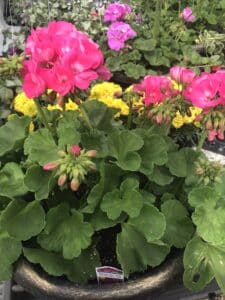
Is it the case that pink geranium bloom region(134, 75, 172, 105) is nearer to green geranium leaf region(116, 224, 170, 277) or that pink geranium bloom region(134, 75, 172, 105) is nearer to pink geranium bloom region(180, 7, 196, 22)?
green geranium leaf region(116, 224, 170, 277)

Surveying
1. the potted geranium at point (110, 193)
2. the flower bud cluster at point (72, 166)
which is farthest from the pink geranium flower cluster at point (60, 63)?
the flower bud cluster at point (72, 166)

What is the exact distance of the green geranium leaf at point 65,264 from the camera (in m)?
1.24

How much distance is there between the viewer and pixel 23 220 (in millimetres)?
1214

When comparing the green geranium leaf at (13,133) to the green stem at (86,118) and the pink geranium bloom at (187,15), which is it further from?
the pink geranium bloom at (187,15)

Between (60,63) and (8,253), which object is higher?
(60,63)

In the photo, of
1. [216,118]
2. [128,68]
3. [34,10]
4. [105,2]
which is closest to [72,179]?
[216,118]

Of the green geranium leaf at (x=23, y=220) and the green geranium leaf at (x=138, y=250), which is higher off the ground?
the green geranium leaf at (x=23, y=220)

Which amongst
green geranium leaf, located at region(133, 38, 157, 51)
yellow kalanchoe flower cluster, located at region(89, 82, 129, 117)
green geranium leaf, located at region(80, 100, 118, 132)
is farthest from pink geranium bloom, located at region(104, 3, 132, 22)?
green geranium leaf, located at region(80, 100, 118, 132)

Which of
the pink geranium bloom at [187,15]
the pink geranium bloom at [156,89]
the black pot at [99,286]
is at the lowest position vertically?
the black pot at [99,286]

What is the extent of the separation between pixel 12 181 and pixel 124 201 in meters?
0.25

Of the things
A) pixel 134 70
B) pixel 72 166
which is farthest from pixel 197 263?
pixel 134 70

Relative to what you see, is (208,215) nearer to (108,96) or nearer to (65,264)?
(65,264)

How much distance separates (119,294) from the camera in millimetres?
1229

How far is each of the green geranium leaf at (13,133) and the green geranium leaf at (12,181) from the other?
0.14 ft
